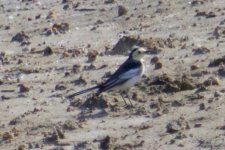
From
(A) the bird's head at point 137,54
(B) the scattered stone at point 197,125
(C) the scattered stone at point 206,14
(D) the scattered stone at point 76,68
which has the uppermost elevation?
(A) the bird's head at point 137,54

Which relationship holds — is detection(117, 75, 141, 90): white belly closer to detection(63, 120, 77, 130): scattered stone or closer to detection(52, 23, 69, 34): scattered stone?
detection(63, 120, 77, 130): scattered stone

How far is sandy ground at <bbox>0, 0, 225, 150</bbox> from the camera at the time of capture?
12.5m

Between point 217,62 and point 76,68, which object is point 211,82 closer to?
point 217,62

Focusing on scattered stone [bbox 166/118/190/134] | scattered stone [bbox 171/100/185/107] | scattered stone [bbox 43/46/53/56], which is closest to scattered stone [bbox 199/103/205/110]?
scattered stone [bbox 171/100/185/107]

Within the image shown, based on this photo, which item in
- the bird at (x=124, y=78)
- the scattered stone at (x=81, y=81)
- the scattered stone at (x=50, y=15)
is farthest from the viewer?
the scattered stone at (x=50, y=15)

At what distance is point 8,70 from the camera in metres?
16.0

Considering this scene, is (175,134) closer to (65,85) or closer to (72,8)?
(65,85)

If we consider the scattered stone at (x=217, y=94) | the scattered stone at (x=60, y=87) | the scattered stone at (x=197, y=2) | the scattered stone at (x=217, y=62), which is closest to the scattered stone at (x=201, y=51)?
the scattered stone at (x=217, y=62)

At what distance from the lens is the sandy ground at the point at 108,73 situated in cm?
1253

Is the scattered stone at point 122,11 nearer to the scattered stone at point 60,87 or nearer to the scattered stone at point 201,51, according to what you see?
the scattered stone at point 201,51

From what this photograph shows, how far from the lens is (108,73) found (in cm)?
1498

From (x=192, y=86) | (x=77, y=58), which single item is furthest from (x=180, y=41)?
(x=192, y=86)

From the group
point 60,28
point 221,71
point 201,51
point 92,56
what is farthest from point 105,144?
point 60,28

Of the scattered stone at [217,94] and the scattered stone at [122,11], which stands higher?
the scattered stone at [122,11]
